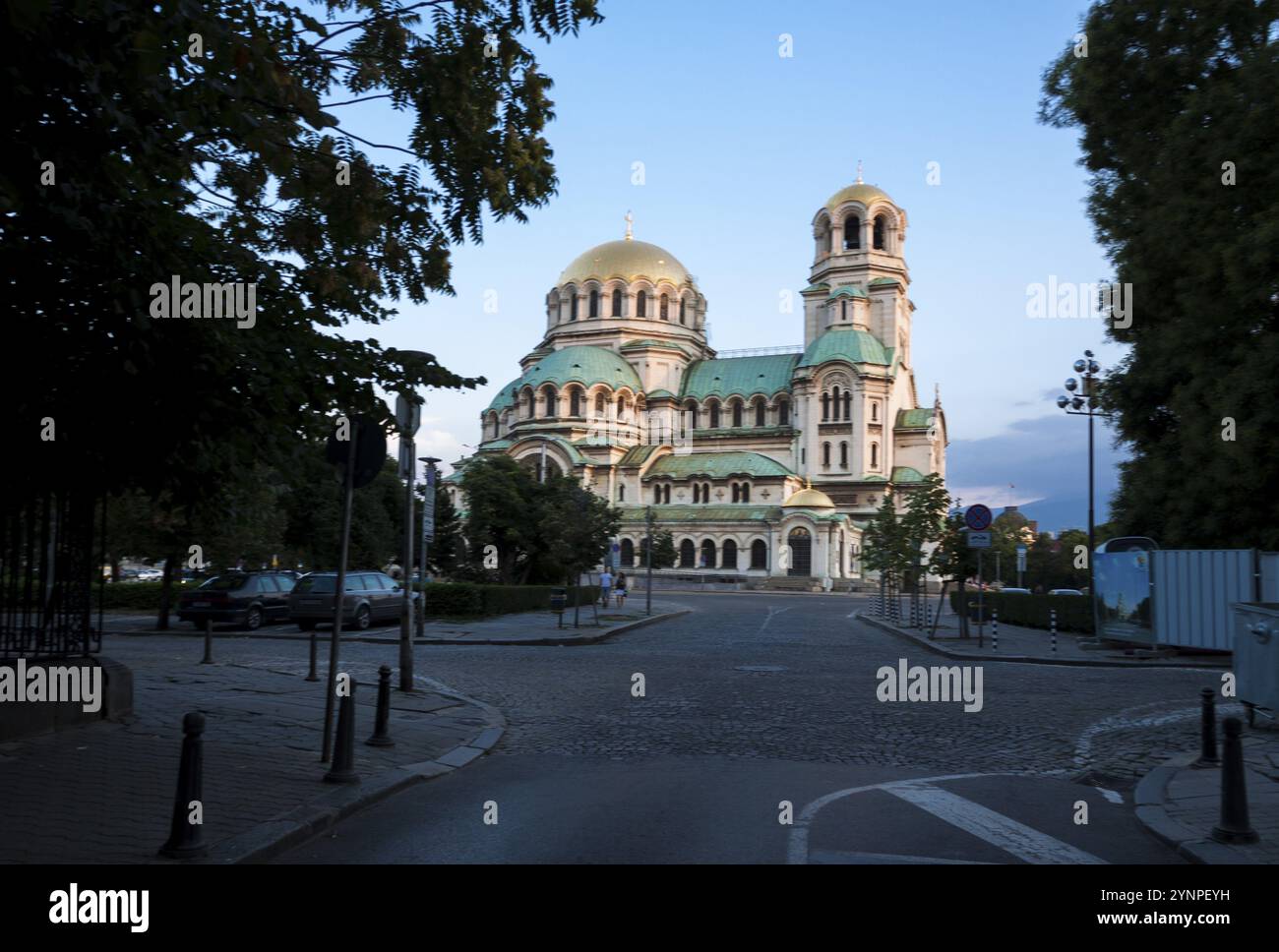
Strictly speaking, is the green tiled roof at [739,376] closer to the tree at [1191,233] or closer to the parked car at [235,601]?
the tree at [1191,233]

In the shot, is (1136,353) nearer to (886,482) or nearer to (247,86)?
(247,86)

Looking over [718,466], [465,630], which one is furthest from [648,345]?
[465,630]

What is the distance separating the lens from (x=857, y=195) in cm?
8500

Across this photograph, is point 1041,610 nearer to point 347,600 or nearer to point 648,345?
point 347,600

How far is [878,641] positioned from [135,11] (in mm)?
23443

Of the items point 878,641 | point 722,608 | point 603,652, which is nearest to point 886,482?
point 722,608

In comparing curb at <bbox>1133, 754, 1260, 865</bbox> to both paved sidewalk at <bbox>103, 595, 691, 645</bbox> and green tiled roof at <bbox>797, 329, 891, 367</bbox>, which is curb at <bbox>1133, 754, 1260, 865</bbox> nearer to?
paved sidewalk at <bbox>103, 595, 691, 645</bbox>

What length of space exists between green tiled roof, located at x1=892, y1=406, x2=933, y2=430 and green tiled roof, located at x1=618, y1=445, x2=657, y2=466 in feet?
68.0

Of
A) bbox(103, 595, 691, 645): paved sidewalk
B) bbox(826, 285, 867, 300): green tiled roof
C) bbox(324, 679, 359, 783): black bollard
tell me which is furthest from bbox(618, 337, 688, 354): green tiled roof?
bbox(324, 679, 359, 783): black bollard

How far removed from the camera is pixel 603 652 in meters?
21.6

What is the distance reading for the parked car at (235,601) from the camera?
26109 millimetres

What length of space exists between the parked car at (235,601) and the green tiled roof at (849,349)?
61.7m

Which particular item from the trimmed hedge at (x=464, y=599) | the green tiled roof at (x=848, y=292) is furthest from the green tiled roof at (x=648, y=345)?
the trimmed hedge at (x=464, y=599)

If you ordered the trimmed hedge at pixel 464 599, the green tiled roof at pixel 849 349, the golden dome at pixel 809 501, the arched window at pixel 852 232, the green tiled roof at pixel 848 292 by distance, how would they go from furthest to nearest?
the arched window at pixel 852 232 → the green tiled roof at pixel 848 292 → the green tiled roof at pixel 849 349 → the golden dome at pixel 809 501 → the trimmed hedge at pixel 464 599
